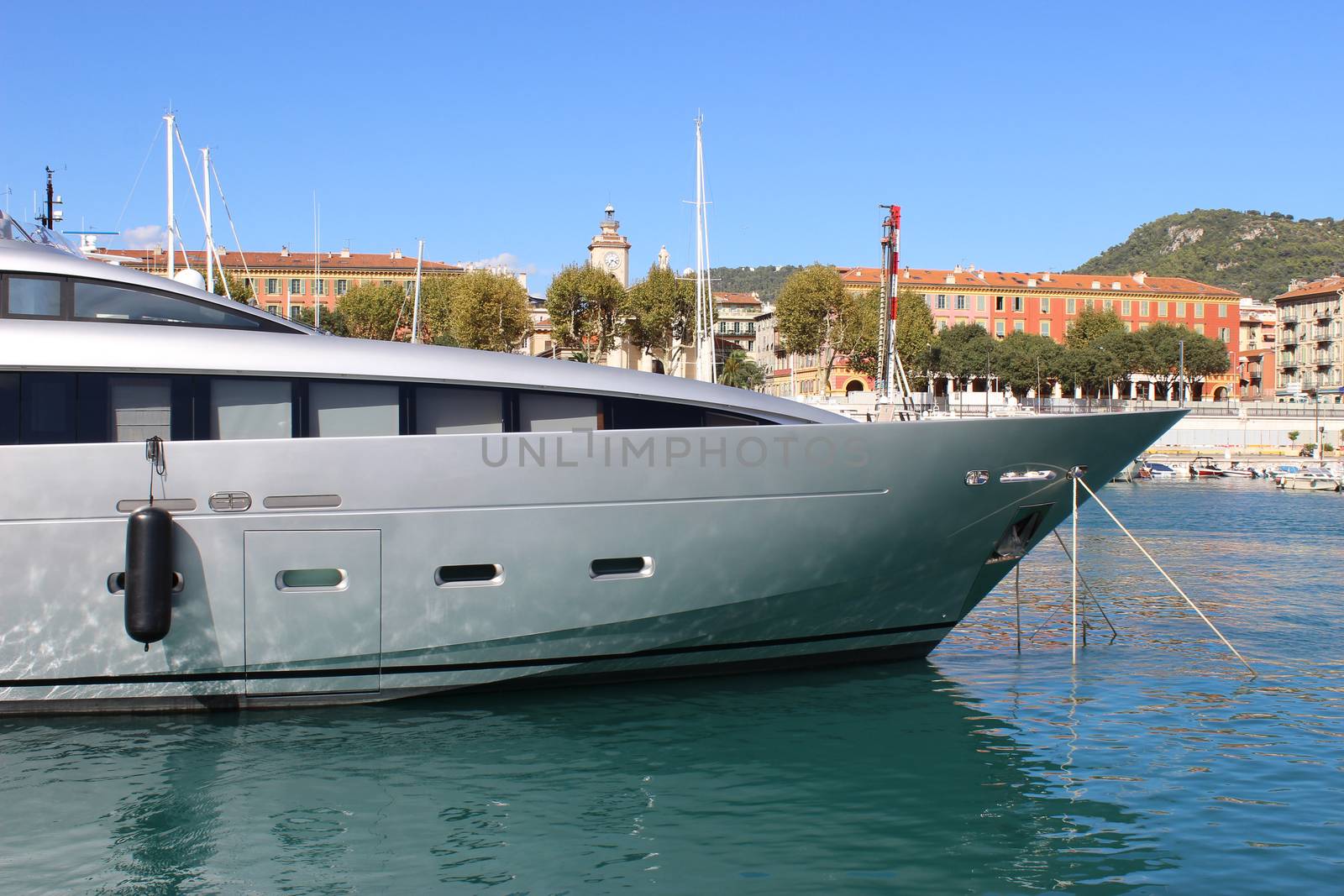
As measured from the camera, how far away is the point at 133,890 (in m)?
5.64

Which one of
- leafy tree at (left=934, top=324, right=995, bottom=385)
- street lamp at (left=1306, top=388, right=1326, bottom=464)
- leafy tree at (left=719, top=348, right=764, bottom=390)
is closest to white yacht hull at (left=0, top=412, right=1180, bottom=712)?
street lamp at (left=1306, top=388, right=1326, bottom=464)

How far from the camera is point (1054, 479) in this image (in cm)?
927

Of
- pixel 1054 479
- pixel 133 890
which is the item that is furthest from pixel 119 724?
pixel 1054 479

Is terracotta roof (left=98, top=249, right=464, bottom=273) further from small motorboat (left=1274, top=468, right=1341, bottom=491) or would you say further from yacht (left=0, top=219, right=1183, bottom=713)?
yacht (left=0, top=219, right=1183, bottom=713)

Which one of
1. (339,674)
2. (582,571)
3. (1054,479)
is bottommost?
(339,674)

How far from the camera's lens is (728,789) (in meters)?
7.13

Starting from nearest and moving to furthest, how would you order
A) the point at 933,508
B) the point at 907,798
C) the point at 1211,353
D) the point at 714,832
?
Answer: the point at 714,832 → the point at 907,798 → the point at 933,508 → the point at 1211,353

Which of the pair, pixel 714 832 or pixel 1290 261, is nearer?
pixel 714 832

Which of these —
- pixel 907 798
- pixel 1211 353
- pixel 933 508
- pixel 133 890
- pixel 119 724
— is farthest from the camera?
pixel 1211 353

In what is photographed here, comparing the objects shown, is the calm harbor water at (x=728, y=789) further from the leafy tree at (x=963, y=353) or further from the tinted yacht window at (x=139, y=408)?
the leafy tree at (x=963, y=353)

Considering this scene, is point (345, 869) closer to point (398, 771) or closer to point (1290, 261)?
point (398, 771)

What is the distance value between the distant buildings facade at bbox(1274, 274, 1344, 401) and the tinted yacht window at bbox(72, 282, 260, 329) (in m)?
103

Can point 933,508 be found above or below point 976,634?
above

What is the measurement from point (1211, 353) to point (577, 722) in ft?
300
